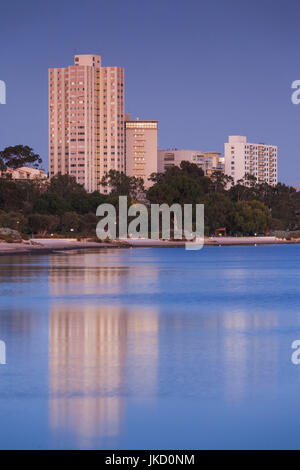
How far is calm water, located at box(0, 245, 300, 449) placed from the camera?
949 cm

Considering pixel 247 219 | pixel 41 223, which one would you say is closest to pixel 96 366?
pixel 41 223

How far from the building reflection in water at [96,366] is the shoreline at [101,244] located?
201ft

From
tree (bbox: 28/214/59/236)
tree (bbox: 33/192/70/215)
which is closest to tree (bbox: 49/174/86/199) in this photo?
tree (bbox: 33/192/70/215)

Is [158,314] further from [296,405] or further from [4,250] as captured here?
[4,250]

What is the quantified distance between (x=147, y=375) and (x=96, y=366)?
1.22 meters

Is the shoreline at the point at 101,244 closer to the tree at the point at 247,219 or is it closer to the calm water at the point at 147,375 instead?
the tree at the point at 247,219

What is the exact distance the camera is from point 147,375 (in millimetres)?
13047

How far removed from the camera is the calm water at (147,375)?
31.1 feet

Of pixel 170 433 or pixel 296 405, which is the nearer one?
pixel 170 433

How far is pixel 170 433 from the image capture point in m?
9.53

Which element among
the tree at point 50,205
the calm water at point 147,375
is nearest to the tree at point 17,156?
the tree at point 50,205

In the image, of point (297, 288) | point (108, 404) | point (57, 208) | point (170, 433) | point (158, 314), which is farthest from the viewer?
point (57, 208)
